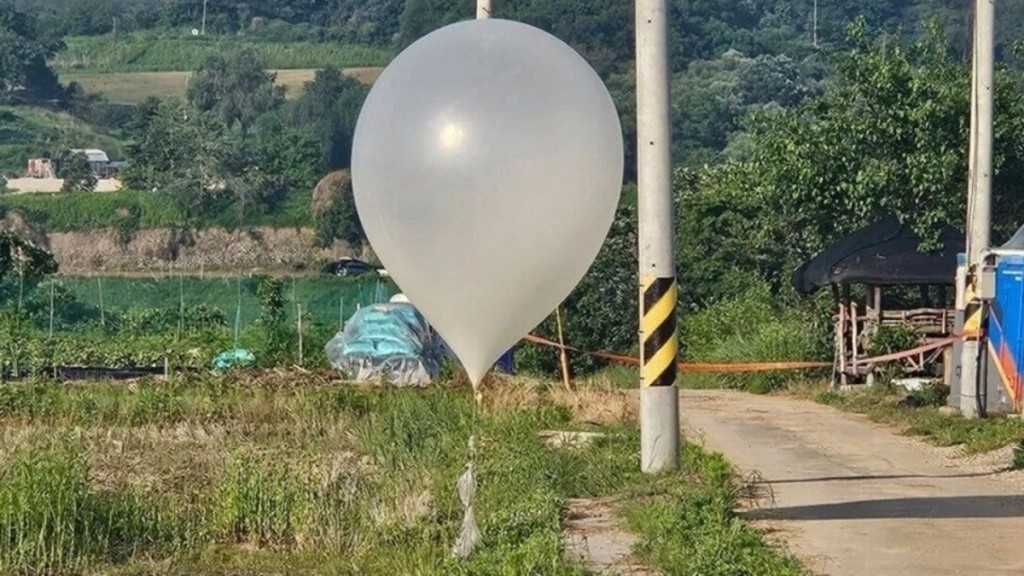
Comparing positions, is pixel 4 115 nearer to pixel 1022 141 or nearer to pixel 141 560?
pixel 1022 141

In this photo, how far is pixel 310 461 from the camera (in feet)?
46.0

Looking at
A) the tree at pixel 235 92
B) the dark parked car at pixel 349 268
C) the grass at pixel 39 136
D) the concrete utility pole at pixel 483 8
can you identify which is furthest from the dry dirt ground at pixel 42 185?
the concrete utility pole at pixel 483 8

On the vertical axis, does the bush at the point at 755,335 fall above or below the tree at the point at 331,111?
below

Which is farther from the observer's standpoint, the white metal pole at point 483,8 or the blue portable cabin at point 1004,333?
the white metal pole at point 483,8

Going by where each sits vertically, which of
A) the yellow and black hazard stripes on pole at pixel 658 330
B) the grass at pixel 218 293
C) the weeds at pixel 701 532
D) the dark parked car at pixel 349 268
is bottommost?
the dark parked car at pixel 349 268

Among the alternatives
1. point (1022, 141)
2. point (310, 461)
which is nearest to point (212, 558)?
point (310, 461)

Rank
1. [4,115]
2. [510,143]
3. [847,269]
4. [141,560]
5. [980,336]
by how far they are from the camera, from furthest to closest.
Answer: [4,115] → [847,269] → [980,336] → [141,560] → [510,143]

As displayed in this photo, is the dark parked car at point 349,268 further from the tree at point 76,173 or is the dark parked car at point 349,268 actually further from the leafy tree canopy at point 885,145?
the leafy tree canopy at point 885,145

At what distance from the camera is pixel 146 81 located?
101m

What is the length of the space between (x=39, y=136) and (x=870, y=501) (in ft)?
254

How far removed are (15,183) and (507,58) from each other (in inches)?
2700

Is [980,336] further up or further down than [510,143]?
further down

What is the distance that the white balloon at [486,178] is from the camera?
34.2 ft

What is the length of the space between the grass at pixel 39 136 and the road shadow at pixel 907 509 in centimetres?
7166
